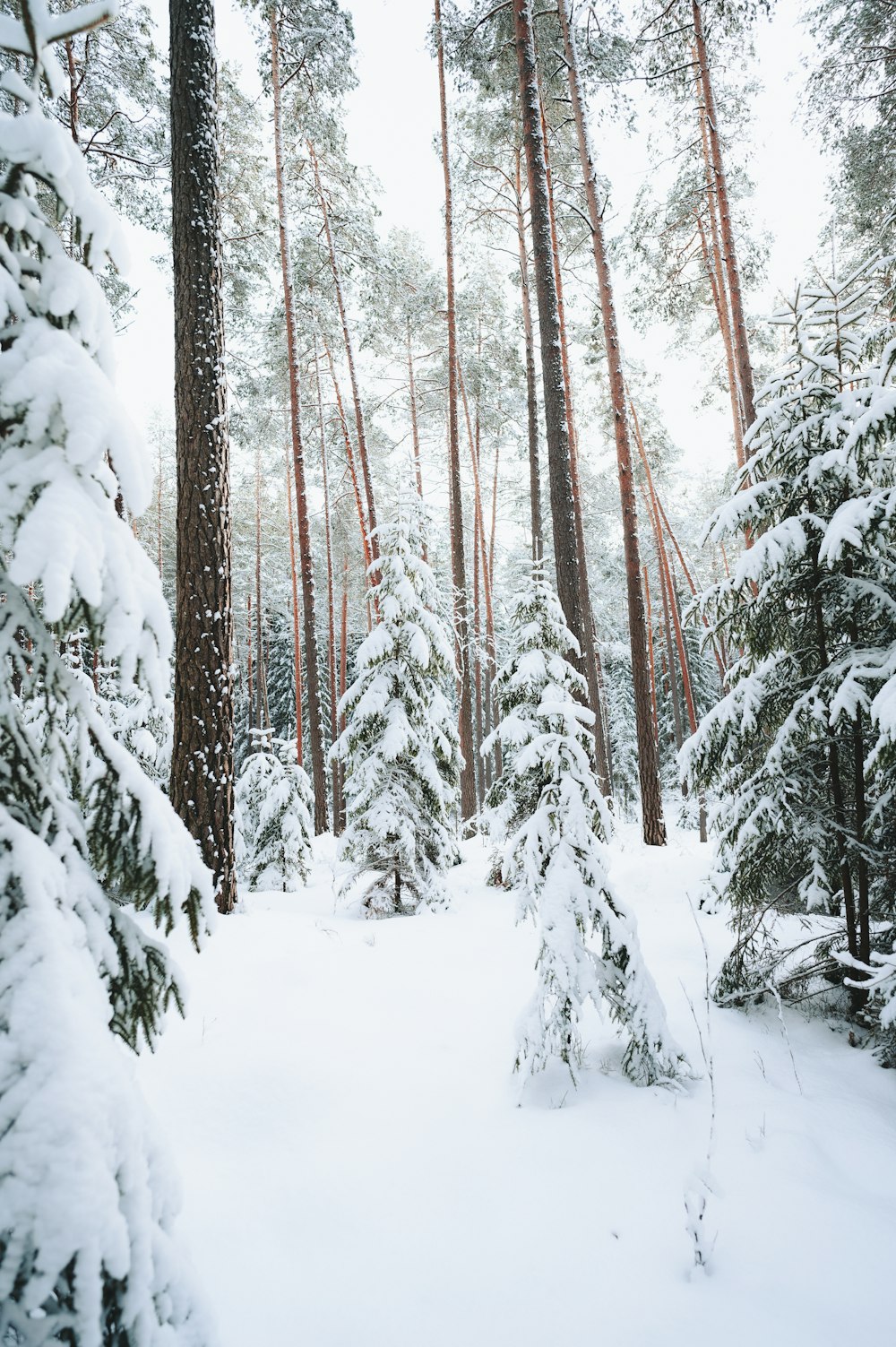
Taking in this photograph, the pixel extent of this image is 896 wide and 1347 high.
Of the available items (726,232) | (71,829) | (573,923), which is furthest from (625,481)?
(71,829)

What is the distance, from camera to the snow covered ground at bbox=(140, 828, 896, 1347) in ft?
5.76

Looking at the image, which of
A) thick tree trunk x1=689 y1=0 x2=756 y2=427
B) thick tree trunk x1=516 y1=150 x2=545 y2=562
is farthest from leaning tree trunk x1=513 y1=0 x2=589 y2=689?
thick tree trunk x1=516 y1=150 x2=545 y2=562

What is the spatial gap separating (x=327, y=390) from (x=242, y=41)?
7.87 m

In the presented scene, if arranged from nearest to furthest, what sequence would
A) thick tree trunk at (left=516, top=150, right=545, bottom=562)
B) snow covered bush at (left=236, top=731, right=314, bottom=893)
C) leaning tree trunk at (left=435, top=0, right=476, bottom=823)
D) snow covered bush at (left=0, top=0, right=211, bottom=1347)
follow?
snow covered bush at (left=0, top=0, right=211, bottom=1347) → snow covered bush at (left=236, top=731, right=314, bottom=893) → leaning tree trunk at (left=435, top=0, right=476, bottom=823) → thick tree trunk at (left=516, top=150, right=545, bottom=562)

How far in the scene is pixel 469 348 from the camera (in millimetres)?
16328

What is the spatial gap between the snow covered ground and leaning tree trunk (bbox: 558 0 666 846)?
5659mm

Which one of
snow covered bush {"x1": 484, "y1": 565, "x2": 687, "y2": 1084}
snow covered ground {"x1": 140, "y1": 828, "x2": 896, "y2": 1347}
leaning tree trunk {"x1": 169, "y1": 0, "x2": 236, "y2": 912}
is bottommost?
snow covered ground {"x1": 140, "y1": 828, "x2": 896, "y2": 1347}

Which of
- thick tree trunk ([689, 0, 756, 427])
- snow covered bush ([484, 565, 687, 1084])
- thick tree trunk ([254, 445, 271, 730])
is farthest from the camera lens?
thick tree trunk ([254, 445, 271, 730])

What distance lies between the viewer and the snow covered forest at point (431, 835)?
1.12 meters

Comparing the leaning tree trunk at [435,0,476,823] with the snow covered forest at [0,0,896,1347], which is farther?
the leaning tree trunk at [435,0,476,823]

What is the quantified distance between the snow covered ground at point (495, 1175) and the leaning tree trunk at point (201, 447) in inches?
57.5

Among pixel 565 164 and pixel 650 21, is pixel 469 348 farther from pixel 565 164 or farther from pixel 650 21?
pixel 650 21

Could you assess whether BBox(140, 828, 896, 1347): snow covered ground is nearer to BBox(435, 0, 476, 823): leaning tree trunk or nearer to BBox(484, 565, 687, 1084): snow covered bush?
BBox(484, 565, 687, 1084): snow covered bush

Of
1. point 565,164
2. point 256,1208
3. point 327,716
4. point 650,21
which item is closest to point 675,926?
point 256,1208
